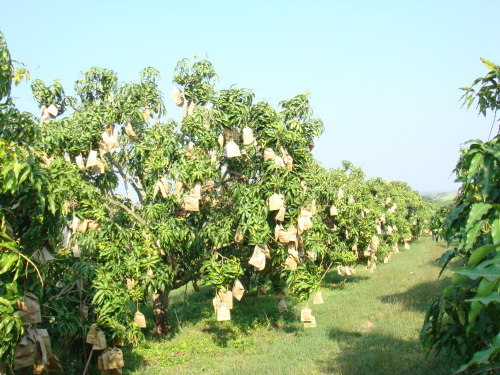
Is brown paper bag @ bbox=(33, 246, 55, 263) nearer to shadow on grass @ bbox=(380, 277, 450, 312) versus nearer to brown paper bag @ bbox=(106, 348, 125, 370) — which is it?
brown paper bag @ bbox=(106, 348, 125, 370)

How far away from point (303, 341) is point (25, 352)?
20.9 ft

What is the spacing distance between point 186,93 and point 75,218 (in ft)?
12.0

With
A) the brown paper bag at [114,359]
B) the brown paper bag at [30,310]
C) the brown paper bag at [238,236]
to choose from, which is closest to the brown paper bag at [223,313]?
the brown paper bag at [238,236]

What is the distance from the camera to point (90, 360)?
655 centimetres

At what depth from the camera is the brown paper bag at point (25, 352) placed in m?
4.07

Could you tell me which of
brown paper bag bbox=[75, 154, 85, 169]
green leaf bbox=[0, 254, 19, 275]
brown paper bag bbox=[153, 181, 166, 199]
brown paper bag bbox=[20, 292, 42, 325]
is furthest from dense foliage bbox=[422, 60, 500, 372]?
brown paper bag bbox=[75, 154, 85, 169]

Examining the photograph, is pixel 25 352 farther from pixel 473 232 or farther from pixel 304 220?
pixel 304 220

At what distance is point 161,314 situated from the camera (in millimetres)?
10211

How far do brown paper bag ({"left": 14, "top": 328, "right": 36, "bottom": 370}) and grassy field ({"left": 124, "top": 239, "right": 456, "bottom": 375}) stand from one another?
12.6ft

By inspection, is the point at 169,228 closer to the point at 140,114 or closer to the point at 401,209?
the point at 140,114

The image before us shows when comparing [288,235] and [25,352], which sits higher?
[288,235]

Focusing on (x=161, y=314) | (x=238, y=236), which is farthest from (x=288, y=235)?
(x=161, y=314)

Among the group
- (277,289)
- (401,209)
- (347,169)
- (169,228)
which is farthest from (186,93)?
(401,209)

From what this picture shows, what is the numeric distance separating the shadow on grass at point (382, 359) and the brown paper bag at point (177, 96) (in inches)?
227
